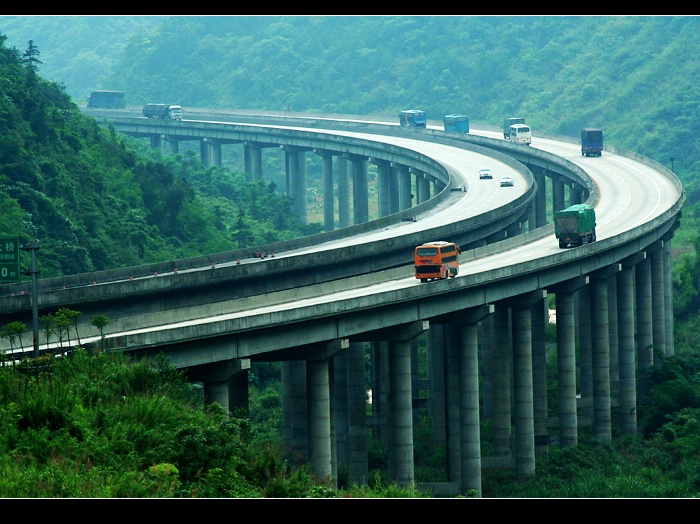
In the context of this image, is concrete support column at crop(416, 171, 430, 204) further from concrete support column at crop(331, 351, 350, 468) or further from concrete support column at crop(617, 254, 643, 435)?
concrete support column at crop(331, 351, 350, 468)

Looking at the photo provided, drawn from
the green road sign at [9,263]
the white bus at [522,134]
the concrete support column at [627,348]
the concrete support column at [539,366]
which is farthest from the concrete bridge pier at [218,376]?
the white bus at [522,134]

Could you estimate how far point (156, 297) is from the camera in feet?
270

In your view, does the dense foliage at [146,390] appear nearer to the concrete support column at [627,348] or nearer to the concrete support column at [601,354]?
the concrete support column at [627,348]

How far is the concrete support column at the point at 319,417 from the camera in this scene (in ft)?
240

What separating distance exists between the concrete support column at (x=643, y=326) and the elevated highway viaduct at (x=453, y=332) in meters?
0.14

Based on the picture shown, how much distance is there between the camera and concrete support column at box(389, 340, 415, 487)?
81.8 meters

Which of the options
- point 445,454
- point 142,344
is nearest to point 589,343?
point 445,454

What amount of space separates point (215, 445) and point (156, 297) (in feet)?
93.0

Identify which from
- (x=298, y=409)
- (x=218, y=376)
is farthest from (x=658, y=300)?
(x=218, y=376)

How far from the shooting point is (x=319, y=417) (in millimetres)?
74250

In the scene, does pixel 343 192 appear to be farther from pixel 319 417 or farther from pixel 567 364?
pixel 319 417

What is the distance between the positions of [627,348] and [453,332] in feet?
79.6

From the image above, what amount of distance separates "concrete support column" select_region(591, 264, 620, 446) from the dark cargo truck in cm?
584

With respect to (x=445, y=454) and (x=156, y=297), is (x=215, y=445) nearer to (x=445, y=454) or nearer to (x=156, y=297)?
(x=156, y=297)
